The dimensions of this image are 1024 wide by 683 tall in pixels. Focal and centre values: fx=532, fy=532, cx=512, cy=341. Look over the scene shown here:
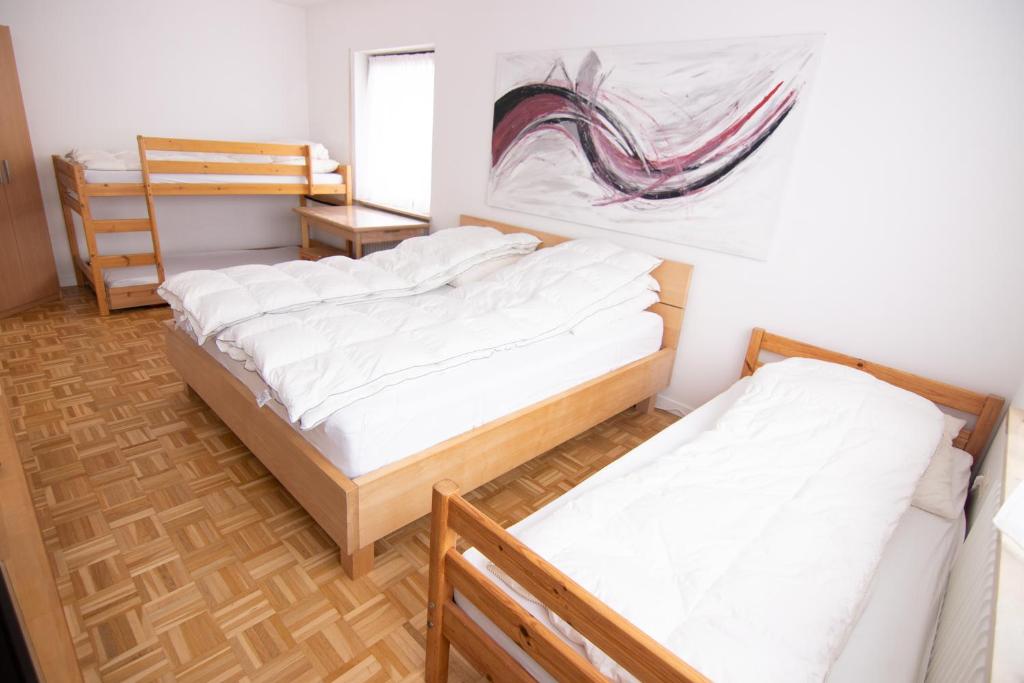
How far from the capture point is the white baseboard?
2.85 meters

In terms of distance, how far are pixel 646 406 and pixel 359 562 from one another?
172 cm

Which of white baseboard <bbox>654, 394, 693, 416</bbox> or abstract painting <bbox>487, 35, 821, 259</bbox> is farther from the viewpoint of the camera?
white baseboard <bbox>654, 394, 693, 416</bbox>

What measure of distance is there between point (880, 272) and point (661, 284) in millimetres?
927

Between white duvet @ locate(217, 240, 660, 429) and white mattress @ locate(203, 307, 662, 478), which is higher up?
white duvet @ locate(217, 240, 660, 429)

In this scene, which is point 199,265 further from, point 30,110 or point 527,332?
point 527,332

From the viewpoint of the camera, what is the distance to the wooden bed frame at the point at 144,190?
3.40 m

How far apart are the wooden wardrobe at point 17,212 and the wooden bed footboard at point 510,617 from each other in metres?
3.79

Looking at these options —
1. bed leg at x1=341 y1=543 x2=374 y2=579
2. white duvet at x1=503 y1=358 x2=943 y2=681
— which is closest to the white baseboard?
white duvet at x1=503 y1=358 x2=943 y2=681

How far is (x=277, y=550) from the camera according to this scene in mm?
1795

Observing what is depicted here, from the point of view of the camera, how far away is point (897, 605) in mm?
1248

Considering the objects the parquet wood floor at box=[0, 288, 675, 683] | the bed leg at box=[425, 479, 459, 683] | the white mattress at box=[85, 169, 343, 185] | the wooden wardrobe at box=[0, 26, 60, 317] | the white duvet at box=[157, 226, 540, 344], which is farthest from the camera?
the white mattress at box=[85, 169, 343, 185]

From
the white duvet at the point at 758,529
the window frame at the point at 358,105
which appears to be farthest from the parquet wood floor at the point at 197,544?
the window frame at the point at 358,105

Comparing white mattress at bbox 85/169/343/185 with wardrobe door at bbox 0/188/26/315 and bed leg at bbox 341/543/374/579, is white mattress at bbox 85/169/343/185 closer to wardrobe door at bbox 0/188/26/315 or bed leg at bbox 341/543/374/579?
wardrobe door at bbox 0/188/26/315

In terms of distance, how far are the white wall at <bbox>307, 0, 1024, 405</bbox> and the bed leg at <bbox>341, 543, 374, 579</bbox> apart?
1824 millimetres
